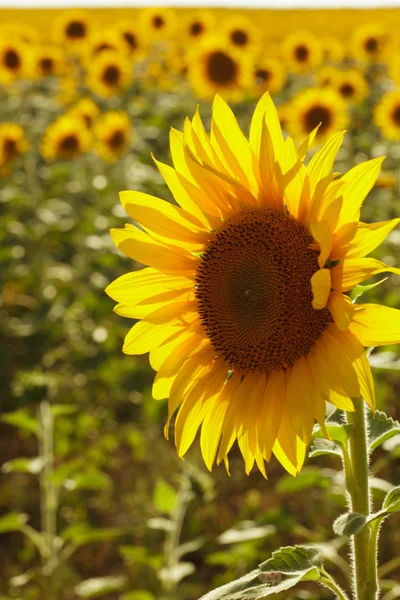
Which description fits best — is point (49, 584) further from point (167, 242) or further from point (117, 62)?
point (117, 62)

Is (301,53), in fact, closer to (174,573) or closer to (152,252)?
(174,573)

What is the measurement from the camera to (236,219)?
166 cm

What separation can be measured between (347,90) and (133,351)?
5820 mm

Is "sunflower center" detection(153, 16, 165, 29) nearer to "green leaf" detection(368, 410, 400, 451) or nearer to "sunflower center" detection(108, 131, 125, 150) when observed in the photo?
"sunflower center" detection(108, 131, 125, 150)

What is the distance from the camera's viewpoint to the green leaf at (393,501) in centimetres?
131

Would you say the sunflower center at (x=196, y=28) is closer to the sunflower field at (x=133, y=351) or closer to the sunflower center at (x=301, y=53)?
the sunflower field at (x=133, y=351)

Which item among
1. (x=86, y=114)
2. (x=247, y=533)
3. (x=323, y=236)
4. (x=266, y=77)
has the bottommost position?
(x=247, y=533)

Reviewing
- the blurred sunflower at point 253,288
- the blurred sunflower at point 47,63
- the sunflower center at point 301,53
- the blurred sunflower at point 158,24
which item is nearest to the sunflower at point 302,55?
the sunflower center at point 301,53

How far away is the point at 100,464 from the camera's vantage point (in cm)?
448

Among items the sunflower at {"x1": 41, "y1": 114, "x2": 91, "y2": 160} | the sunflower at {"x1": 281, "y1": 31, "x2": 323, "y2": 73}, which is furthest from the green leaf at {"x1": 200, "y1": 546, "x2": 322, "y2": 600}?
the sunflower at {"x1": 281, "y1": 31, "x2": 323, "y2": 73}

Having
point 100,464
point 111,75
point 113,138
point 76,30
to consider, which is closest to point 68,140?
point 113,138

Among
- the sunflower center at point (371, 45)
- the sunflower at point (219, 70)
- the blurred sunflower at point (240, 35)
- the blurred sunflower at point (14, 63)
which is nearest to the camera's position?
the sunflower at point (219, 70)

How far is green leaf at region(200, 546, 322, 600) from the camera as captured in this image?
4.26 feet

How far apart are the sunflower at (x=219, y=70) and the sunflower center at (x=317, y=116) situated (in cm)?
88
